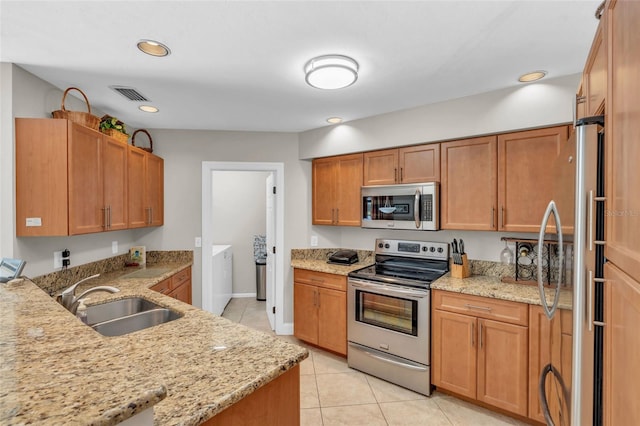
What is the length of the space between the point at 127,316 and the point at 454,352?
7.71 ft

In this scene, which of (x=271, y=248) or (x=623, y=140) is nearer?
(x=623, y=140)

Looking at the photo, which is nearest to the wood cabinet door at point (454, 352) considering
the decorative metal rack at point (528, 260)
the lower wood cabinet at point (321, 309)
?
the decorative metal rack at point (528, 260)

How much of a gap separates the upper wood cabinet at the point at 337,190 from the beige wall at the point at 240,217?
6.69 feet

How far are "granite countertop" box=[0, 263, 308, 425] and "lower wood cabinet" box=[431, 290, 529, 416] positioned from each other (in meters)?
1.64

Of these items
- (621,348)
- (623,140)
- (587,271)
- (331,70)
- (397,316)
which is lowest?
(397,316)

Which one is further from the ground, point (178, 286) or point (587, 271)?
point (587, 271)

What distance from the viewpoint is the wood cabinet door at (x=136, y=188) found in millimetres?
2895

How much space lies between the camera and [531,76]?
218 cm

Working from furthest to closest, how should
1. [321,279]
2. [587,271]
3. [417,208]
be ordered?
[321,279], [417,208], [587,271]

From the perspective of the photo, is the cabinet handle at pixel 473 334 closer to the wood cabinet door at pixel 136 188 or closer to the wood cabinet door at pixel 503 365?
the wood cabinet door at pixel 503 365

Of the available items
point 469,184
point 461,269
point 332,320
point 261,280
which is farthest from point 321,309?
point 261,280

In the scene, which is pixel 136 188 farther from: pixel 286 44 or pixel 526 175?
pixel 526 175

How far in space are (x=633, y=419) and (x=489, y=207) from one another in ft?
7.01

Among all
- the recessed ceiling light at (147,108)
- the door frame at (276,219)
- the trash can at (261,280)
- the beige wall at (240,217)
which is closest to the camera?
the recessed ceiling light at (147,108)
